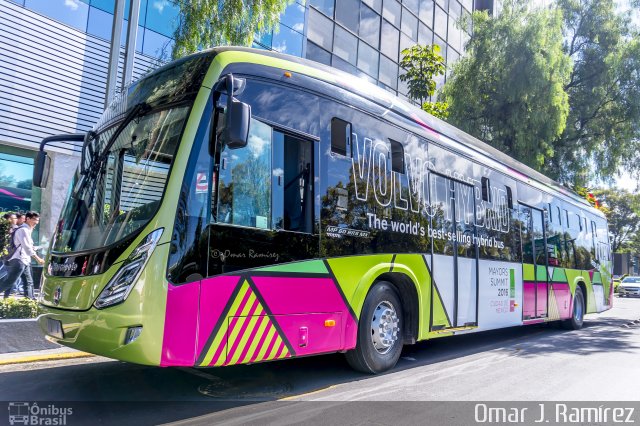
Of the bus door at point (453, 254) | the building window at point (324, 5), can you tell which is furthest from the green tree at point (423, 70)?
the building window at point (324, 5)

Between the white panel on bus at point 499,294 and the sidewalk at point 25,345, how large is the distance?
6046mm

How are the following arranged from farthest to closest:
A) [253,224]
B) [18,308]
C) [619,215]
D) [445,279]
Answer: [619,215]
[445,279]
[18,308]
[253,224]

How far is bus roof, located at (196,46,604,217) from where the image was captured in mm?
5363

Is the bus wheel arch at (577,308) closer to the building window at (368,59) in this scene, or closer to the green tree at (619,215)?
the building window at (368,59)

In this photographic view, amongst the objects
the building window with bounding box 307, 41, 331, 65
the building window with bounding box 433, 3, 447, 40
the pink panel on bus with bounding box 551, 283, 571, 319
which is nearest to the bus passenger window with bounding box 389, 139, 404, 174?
the pink panel on bus with bounding box 551, 283, 571, 319

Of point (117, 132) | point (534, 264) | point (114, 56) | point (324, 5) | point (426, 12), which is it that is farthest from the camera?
point (426, 12)

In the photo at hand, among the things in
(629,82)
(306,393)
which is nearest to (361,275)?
(306,393)

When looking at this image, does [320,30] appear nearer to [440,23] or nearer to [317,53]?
[317,53]

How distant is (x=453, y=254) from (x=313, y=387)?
10.1 ft

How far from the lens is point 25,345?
6.43 meters

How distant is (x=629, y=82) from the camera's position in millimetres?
18688

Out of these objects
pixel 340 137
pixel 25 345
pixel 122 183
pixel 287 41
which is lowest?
pixel 25 345

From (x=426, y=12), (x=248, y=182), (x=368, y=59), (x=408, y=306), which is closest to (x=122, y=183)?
(x=248, y=182)

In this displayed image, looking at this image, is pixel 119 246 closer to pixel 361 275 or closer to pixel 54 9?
pixel 361 275
